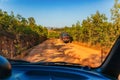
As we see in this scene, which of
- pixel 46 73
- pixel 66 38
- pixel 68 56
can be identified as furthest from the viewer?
pixel 66 38

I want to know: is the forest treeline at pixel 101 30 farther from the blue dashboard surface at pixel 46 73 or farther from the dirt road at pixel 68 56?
the blue dashboard surface at pixel 46 73

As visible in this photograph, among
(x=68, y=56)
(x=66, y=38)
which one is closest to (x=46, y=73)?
(x=68, y=56)

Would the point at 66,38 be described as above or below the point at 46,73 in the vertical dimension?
above

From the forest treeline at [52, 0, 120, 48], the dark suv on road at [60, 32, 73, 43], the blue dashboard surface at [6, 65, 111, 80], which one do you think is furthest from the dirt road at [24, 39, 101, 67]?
the dark suv on road at [60, 32, 73, 43]

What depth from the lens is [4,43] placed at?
22.9 m

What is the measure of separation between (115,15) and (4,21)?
7.03 metres

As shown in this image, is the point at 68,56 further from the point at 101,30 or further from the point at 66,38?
the point at 66,38

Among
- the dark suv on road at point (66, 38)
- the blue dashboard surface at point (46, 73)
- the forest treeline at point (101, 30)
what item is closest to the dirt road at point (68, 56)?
the forest treeline at point (101, 30)

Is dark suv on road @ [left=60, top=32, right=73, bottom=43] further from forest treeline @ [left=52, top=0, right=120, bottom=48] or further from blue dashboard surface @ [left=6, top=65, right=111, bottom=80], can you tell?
blue dashboard surface @ [left=6, top=65, right=111, bottom=80]

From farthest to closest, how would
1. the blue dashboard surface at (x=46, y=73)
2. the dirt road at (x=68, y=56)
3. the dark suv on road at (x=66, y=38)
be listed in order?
the dark suv on road at (x=66, y=38) < the dirt road at (x=68, y=56) < the blue dashboard surface at (x=46, y=73)

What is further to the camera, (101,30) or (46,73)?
(101,30)

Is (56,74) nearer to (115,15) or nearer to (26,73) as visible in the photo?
(26,73)

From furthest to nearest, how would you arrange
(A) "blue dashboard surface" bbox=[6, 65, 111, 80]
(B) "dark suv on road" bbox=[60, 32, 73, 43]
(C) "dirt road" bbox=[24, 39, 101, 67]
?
(B) "dark suv on road" bbox=[60, 32, 73, 43] → (C) "dirt road" bbox=[24, 39, 101, 67] → (A) "blue dashboard surface" bbox=[6, 65, 111, 80]

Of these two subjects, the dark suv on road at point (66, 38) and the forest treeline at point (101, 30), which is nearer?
the forest treeline at point (101, 30)
